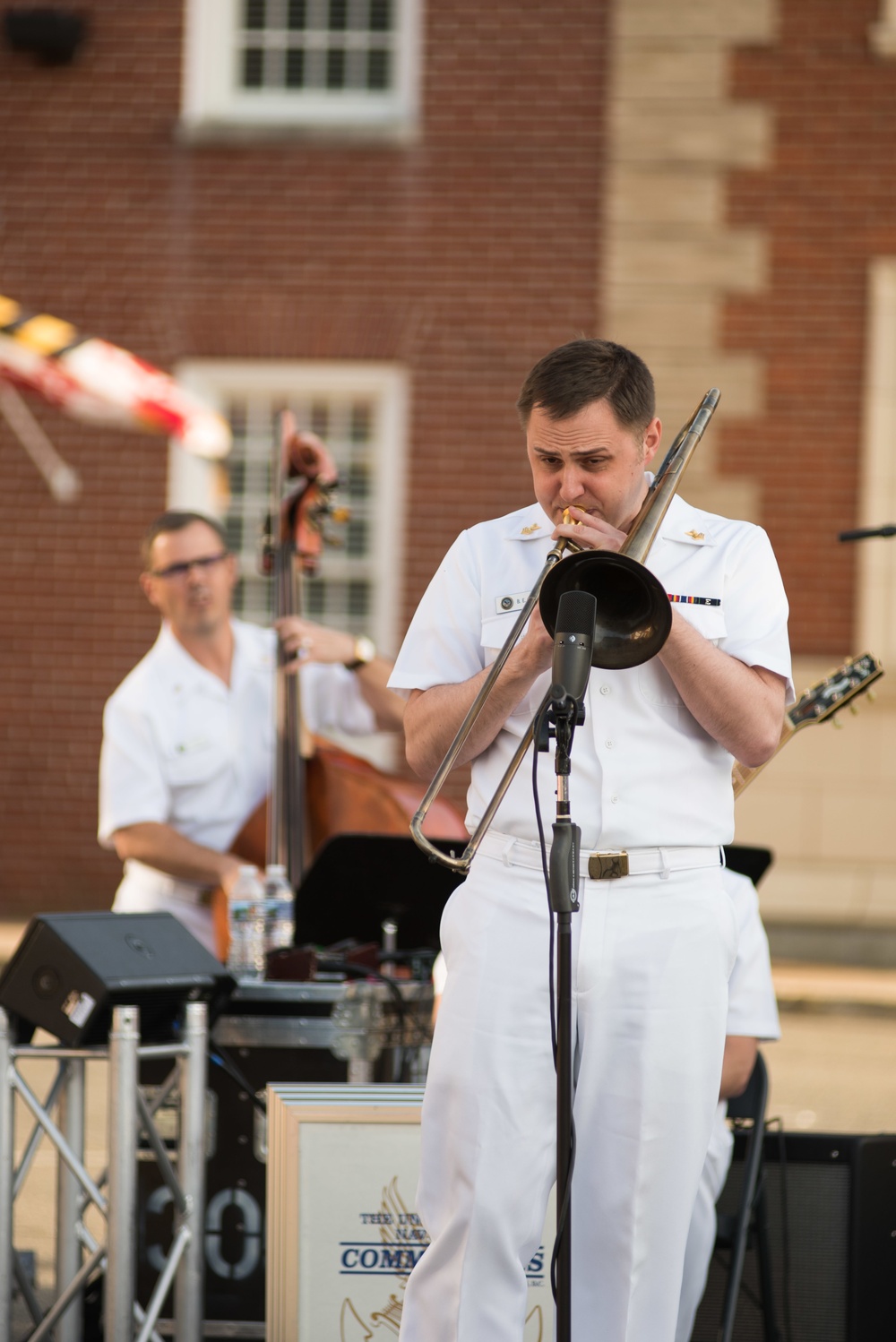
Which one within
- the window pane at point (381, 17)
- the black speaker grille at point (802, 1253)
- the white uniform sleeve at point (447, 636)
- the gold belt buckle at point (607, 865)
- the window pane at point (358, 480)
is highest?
the window pane at point (381, 17)

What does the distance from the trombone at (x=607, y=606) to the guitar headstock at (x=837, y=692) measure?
136 cm

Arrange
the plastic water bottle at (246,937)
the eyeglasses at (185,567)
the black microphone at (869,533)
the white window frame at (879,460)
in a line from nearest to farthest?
the black microphone at (869,533), the plastic water bottle at (246,937), the eyeglasses at (185,567), the white window frame at (879,460)

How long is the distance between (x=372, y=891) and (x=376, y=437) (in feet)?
21.9

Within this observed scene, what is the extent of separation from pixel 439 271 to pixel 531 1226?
8231 mm

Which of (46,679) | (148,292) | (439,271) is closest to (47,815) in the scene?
(46,679)

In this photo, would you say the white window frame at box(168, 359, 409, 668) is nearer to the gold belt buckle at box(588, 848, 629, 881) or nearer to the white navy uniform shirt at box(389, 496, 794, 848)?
the white navy uniform shirt at box(389, 496, 794, 848)

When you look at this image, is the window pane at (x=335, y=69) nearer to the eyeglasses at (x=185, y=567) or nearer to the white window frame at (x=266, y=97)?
the white window frame at (x=266, y=97)

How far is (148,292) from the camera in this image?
1028 centimetres

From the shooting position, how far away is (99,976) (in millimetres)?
3314

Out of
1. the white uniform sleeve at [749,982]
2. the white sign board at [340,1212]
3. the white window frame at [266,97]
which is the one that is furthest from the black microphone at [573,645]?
the white window frame at [266,97]

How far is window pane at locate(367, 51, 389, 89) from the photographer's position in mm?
10328

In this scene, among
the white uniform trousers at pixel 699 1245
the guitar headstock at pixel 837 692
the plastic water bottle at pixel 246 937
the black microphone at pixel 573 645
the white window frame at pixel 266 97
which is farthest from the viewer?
the white window frame at pixel 266 97

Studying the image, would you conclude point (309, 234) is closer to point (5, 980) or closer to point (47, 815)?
point (47, 815)

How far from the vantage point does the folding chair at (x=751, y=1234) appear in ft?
10.9
